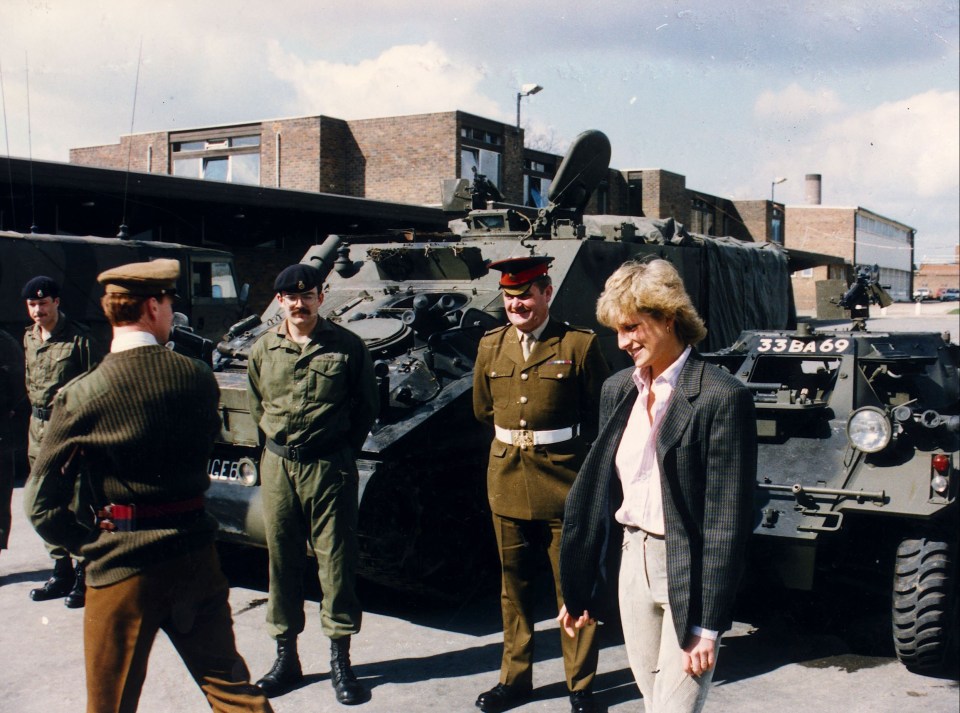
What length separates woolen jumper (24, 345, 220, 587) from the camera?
9.81 ft

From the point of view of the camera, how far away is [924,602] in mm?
4750

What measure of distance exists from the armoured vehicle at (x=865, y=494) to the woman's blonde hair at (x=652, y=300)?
208 centimetres

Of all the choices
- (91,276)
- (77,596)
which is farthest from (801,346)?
(91,276)

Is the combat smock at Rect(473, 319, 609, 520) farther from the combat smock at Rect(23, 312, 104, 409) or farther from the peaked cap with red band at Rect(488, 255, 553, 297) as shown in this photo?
the combat smock at Rect(23, 312, 104, 409)

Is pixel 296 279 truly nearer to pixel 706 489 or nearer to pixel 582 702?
pixel 582 702

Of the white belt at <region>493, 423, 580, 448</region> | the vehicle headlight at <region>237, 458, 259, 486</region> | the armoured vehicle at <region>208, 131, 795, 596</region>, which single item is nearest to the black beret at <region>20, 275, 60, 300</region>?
the armoured vehicle at <region>208, 131, 795, 596</region>

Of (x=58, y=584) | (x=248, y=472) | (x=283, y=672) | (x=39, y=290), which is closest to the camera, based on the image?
(x=283, y=672)

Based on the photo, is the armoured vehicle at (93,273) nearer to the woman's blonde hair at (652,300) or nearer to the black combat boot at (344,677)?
the black combat boot at (344,677)

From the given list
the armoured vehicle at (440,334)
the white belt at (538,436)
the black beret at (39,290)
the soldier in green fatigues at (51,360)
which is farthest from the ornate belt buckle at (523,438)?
the black beret at (39,290)

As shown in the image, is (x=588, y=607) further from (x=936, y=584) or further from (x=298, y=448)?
(x=936, y=584)

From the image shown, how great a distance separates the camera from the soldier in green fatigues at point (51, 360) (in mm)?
5871

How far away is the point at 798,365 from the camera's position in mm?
6570

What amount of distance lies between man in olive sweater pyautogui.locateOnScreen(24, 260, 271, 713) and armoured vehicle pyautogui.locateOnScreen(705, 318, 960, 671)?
2724 millimetres

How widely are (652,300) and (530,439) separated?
1612mm
